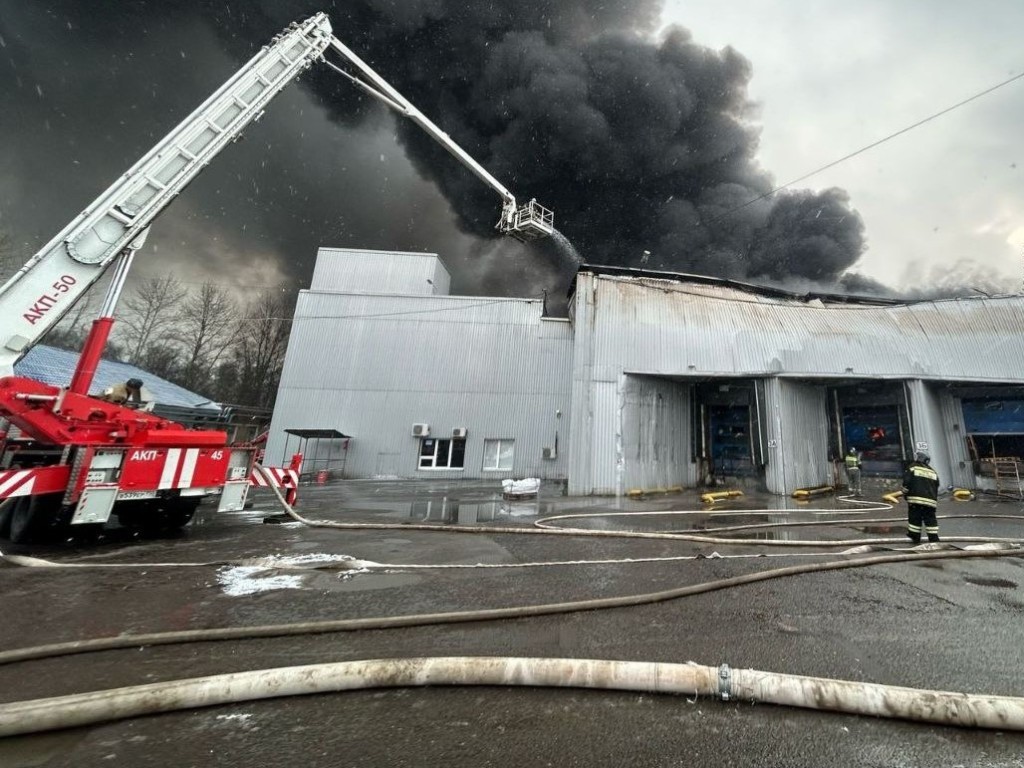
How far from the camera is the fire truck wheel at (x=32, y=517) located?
5832 millimetres

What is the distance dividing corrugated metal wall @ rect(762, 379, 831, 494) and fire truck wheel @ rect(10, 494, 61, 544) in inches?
680

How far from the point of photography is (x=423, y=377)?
70.4 ft

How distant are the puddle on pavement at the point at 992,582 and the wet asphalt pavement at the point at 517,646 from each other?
0.03 meters

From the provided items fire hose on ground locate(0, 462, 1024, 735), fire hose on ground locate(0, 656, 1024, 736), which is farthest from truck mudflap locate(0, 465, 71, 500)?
fire hose on ground locate(0, 656, 1024, 736)

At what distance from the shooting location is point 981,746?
186cm

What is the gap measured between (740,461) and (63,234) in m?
20.4

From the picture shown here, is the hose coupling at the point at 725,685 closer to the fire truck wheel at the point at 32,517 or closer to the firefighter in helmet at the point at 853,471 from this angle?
the fire truck wheel at the point at 32,517

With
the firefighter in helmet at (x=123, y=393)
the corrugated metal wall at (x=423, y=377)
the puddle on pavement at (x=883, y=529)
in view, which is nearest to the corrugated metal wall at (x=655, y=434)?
the corrugated metal wall at (x=423, y=377)

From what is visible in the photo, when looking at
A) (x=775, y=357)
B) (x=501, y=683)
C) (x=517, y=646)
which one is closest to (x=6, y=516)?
(x=517, y=646)

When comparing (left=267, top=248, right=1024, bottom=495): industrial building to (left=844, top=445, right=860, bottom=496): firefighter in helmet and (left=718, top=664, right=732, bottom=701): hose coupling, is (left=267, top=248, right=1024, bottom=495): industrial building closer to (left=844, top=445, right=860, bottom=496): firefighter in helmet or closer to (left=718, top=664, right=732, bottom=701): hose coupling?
(left=844, top=445, right=860, bottom=496): firefighter in helmet

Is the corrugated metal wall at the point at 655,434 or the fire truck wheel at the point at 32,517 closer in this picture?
the fire truck wheel at the point at 32,517

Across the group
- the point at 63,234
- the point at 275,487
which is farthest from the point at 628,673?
the point at 63,234

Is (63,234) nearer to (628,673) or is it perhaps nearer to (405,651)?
(405,651)

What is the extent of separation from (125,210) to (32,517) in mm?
5163
